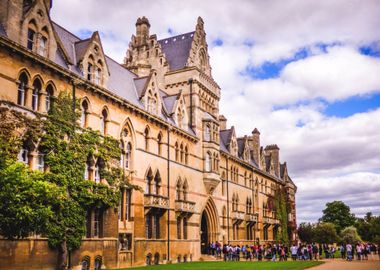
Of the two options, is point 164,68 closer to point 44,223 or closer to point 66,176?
point 66,176

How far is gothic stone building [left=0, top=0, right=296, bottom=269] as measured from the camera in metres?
24.1

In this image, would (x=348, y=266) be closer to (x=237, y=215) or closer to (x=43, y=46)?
(x=237, y=215)

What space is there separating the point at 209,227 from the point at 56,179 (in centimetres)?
2631

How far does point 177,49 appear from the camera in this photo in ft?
165

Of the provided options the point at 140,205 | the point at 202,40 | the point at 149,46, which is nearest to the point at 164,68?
the point at 149,46

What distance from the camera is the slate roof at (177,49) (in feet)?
159

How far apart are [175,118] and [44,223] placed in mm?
22396

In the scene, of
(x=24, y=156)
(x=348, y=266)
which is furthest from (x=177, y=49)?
(x=24, y=156)

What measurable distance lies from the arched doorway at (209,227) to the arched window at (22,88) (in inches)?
1077

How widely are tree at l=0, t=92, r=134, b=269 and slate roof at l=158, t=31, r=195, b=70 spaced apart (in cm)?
2007

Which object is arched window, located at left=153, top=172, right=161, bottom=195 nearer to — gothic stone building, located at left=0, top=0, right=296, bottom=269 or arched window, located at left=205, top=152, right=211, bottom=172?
gothic stone building, located at left=0, top=0, right=296, bottom=269

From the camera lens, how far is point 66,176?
25.4 meters

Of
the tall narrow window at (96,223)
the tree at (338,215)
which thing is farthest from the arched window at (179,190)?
the tree at (338,215)

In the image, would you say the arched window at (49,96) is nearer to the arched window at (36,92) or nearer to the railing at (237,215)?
the arched window at (36,92)
